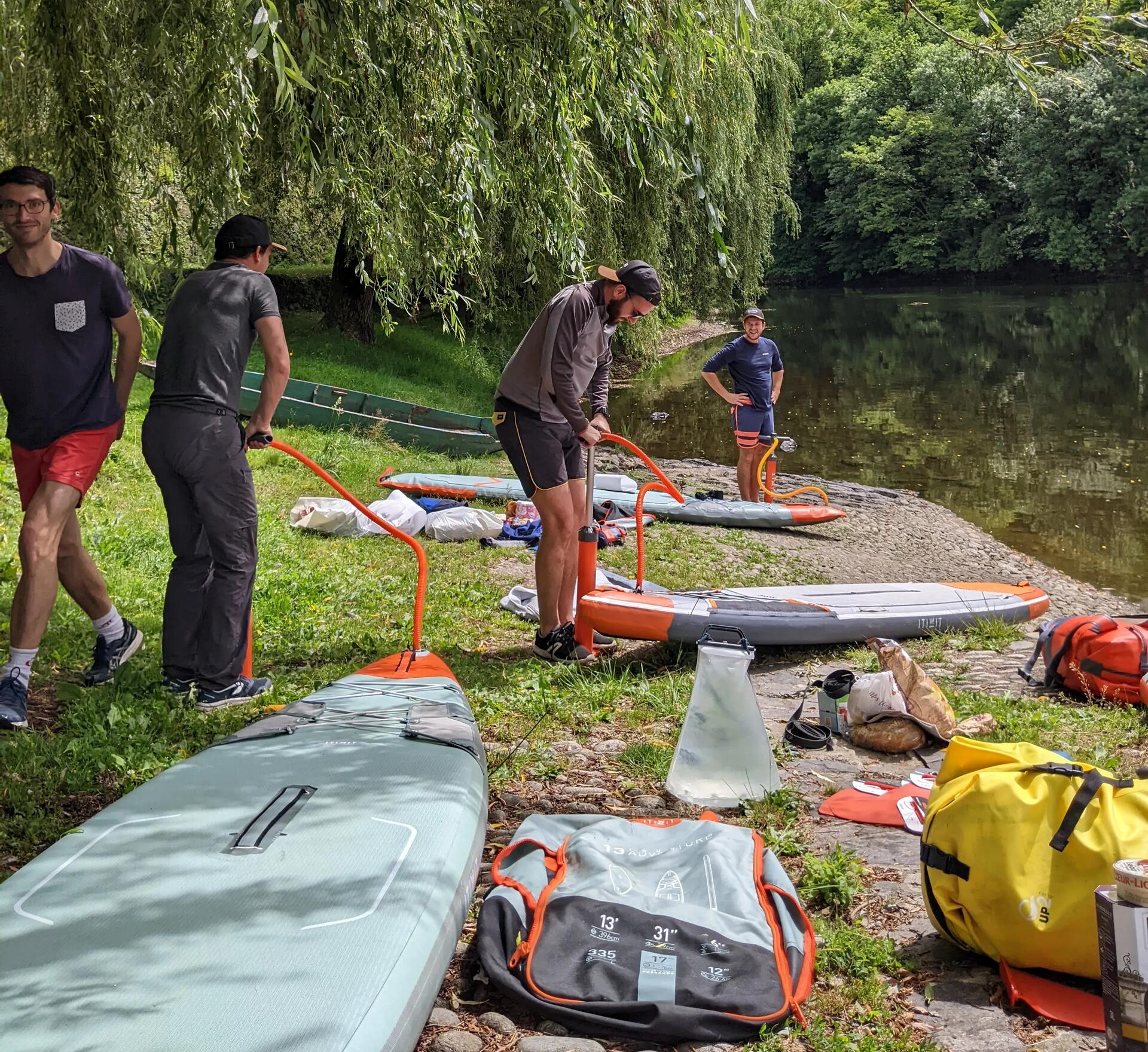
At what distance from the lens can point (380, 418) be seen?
13.1m

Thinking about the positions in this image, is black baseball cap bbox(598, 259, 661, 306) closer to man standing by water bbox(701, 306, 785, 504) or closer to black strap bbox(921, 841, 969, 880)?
black strap bbox(921, 841, 969, 880)

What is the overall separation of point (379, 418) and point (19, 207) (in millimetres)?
9173

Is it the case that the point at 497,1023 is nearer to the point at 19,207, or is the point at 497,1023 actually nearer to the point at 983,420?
the point at 19,207

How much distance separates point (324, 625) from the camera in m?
5.83

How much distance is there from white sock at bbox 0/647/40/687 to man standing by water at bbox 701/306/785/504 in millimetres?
7153

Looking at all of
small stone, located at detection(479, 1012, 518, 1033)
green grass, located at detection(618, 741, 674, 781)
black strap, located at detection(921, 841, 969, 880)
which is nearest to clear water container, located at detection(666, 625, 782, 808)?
green grass, located at detection(618, 741, 674, 781)

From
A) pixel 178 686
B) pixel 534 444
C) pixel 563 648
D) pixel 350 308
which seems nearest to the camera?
pixel 178 686

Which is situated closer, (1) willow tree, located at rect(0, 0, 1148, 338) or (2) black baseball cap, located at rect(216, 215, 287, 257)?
(1) willow tree, located at rect(0, 0, 1148, 338)

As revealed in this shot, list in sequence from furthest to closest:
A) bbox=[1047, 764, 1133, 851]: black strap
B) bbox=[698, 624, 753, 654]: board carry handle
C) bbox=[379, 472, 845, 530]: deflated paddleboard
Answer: bbox=[379, 472, 845, 530]: deflated paddleboard
bbox=[698, 624, 753, 654]: board carry handle
bbox=[1047, 764, 1133, 851]: black strap

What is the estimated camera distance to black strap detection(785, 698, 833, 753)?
4535mm

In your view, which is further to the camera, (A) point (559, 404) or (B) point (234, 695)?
(A) point (559, 404)

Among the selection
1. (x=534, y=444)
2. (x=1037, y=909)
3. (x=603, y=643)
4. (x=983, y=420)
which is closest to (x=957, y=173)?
(x=983, y=420)

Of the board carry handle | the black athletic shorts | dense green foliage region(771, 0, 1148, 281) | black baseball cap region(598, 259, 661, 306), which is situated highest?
dense green foliage region(771, 0, 1148, 281)

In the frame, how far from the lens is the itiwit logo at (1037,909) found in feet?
8.55
